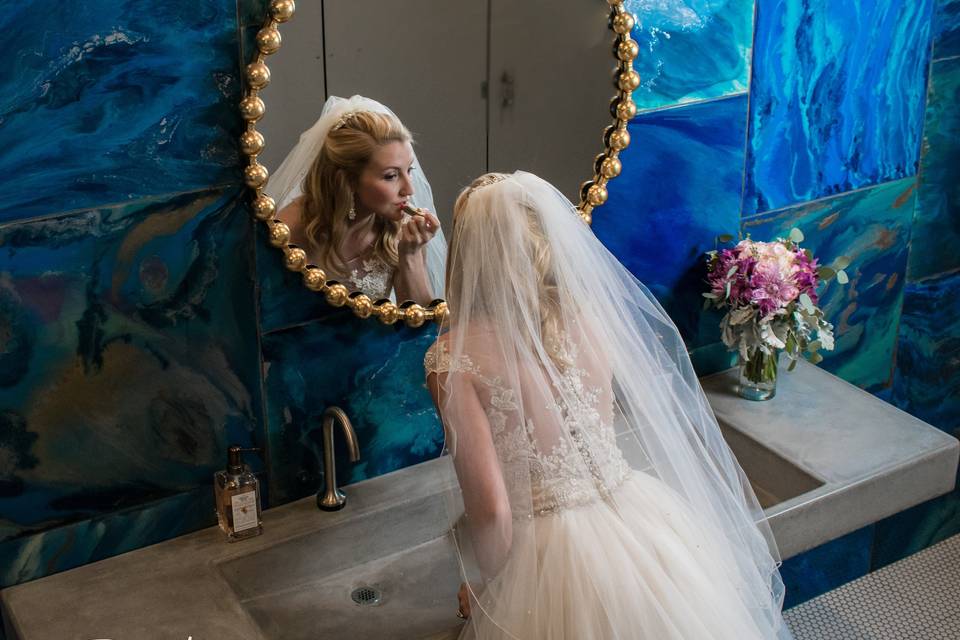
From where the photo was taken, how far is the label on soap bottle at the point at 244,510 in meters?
2.36

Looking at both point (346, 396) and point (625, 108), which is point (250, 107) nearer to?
point (346, 396)

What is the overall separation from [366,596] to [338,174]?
34.9 inches

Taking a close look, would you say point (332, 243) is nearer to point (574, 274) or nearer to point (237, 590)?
point (574, 274)

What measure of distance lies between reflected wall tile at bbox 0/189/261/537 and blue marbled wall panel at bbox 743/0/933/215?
1435mm

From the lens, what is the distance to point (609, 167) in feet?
8.85

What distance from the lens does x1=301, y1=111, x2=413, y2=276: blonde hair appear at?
2.31 meters

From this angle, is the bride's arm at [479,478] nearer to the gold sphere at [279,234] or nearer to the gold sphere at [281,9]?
the gold sphere at [279,234]

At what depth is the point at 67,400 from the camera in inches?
86.2

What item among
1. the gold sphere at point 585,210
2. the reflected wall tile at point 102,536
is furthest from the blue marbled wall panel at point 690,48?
the reflected wall tile at point 102,536

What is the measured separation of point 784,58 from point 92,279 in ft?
5.93

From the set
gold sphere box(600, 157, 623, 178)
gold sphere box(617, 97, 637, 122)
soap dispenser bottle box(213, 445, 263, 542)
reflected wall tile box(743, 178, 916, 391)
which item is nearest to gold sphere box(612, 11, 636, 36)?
gold sphere box(617, 97, 637, 122)

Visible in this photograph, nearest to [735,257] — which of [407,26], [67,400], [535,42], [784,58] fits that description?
[784,58]

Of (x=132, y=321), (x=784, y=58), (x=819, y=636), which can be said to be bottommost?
(x=819, y=636)

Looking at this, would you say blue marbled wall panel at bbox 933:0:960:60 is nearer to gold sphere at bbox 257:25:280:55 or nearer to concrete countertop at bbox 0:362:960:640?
concrete countertop at bbox 0:362:960:640
